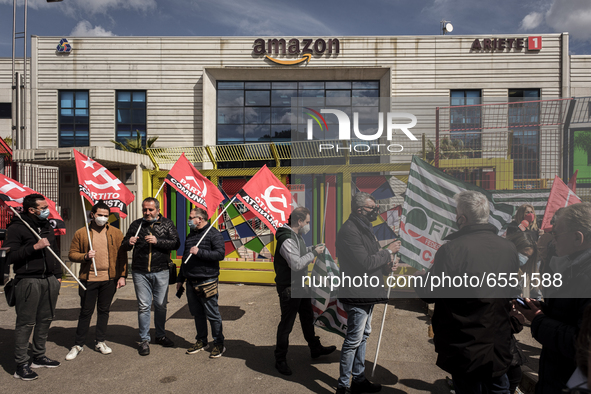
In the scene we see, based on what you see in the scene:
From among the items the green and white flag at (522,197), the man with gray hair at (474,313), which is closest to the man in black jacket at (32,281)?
the man with gray hair at (474,313)

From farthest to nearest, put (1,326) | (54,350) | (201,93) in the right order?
(201,93)
(1,326)
(54,350)

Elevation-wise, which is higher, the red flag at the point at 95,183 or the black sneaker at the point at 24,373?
the red flag at the point at 95,183

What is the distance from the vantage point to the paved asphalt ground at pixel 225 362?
385 centimetres

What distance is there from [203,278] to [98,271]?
1349 mm

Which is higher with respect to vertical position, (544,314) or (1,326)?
(544,314)

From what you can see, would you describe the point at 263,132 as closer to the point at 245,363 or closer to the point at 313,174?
the point at 313,174

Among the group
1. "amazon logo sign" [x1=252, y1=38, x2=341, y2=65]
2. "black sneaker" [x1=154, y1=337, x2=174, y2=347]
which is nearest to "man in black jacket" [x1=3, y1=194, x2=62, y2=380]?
"black sneaker" [x1=154, y1=337, x2=174, y2=347]

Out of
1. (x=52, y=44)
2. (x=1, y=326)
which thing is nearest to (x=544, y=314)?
(x=1, y=326)

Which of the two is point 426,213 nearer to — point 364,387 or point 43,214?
point 364,387

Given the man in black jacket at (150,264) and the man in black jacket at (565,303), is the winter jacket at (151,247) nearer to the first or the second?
the man in black jacket at (150,264)

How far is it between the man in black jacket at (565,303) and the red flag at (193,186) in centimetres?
453

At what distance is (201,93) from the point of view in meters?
18.8

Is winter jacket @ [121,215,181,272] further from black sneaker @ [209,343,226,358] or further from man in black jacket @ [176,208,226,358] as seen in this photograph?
black sneaker @ [209,343,226,358]

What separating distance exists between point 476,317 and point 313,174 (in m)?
5.62
